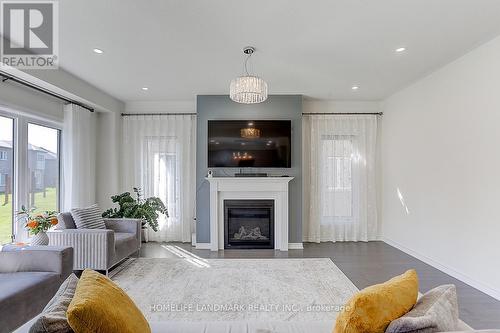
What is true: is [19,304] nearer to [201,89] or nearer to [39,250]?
[39,250]

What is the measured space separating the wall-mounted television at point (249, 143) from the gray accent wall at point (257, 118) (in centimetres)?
13

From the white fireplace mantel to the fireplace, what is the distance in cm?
7

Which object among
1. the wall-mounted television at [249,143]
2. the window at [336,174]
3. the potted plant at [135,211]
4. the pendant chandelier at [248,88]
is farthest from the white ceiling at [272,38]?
the potted plant at [135,211]

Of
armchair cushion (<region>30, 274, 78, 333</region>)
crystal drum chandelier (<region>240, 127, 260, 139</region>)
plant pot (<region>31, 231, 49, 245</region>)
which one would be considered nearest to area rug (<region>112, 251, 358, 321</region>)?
plant pot (<region>31, 231, 49, 245</region>)

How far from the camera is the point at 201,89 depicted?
4578 millimetres

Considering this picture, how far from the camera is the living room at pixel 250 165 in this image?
2.28 metres

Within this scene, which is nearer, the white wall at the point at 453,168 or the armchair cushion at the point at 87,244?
the white wall at the point at 453,168

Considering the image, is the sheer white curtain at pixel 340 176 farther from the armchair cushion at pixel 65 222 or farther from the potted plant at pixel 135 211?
the armchair cushion at pixel 65 222

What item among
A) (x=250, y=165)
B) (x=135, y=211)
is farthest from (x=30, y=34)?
(x=250, y=165)

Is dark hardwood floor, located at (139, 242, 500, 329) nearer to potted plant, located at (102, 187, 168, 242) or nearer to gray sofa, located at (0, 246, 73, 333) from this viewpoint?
potted plant, located at (102, 187, 168, 242)

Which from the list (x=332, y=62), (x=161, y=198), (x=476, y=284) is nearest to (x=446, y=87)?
(x=332, y=62)

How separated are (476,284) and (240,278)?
2.72m

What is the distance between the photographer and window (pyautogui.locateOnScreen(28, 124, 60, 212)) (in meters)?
3.78

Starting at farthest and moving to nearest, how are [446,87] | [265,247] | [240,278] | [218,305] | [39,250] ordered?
[265,247]
[446,87]
[240,278]
[218,305]
[39,250]
